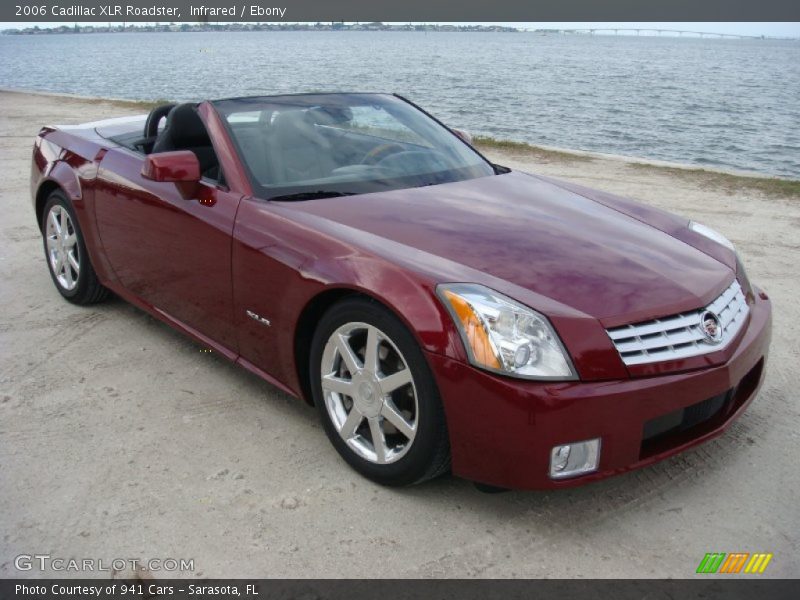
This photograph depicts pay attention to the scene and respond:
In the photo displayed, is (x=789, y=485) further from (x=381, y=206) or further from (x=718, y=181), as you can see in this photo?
(x=718, y=181)

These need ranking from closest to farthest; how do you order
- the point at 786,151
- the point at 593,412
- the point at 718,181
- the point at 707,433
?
the point at 593,412
the point at 707,433
the point at 718,181
the point at 786,151

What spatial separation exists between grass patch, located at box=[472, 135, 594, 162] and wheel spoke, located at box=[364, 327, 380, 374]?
9.19 m

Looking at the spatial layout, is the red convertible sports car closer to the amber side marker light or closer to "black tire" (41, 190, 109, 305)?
the amber side marker light

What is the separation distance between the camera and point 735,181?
952 cm

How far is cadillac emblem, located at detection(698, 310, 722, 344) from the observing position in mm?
2752

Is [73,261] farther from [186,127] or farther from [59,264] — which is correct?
[186,127]

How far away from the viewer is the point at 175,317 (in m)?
3.99

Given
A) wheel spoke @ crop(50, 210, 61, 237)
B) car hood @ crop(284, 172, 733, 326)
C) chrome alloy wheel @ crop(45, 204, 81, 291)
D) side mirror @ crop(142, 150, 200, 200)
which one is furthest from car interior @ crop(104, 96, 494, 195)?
wheel spoke @ crop(50, 210, 61, 237)

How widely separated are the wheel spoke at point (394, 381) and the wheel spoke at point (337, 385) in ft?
0.61

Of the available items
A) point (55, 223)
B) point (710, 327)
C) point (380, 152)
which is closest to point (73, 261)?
point (55, 223)

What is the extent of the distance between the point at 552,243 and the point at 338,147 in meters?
1.24

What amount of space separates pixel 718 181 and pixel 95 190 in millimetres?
7558

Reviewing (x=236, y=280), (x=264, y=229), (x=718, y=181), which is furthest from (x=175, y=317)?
(x=718, y=181)

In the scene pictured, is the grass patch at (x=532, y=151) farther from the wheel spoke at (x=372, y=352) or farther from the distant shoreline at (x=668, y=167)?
the wheel spoke at (x=372, y=352)
